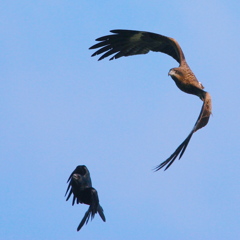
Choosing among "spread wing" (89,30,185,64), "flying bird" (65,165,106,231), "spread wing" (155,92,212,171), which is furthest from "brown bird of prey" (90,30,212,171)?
"flying bird" (65,165,106,231)

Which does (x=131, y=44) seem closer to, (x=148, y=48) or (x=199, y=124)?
(x=148, y=48)

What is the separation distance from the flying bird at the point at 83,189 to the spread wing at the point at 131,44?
464 centimetres

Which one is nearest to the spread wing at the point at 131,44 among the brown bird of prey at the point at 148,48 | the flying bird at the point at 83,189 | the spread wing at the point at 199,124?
the brown bird of prey at the point at 148,48

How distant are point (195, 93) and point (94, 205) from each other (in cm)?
350

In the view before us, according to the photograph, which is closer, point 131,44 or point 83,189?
point 83,189

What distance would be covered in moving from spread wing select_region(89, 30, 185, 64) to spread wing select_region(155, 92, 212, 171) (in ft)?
10.7

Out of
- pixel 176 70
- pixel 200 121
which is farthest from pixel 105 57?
pixel 200 121

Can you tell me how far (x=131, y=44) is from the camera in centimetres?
1666

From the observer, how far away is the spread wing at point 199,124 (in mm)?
11828

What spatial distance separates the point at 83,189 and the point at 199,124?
6.81 feet

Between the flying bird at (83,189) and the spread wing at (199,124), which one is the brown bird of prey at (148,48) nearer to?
the spread wing at (199,124)

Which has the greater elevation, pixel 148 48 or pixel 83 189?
pixel 148 48

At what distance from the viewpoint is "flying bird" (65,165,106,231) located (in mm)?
11750

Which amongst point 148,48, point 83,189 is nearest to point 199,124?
point 83,189
